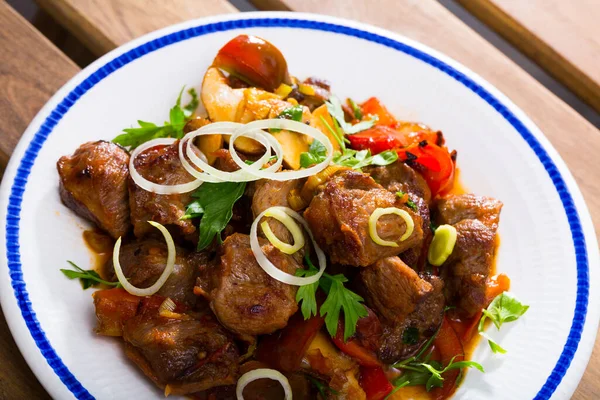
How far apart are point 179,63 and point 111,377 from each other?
2.04 m

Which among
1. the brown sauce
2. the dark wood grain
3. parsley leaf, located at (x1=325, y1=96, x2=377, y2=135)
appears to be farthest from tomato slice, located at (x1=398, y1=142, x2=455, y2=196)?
the dark wood grain

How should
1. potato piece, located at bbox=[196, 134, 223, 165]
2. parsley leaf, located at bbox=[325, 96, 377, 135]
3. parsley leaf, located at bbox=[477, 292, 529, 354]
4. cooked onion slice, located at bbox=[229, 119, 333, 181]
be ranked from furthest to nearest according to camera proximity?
parsley leaf, located at bbox=[325, 96, 377, 135]
potato piece, located at bbox=[196, 134, 223, 165]
parsley leaf, located at bbox=[477, 292, 529, 354]
cooked onion slice, located at bbox=[229, 119, 333, 181]

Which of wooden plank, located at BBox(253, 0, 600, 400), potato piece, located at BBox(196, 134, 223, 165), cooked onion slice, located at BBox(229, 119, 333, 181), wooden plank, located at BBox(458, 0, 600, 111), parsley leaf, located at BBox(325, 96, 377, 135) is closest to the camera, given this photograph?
cooked onion slice, located at BBox(229, 119, 333, 181)

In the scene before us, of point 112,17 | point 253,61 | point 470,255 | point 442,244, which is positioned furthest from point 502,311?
point 112,17

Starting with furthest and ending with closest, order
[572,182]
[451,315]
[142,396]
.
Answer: [572,182], [451,315], [142,396]

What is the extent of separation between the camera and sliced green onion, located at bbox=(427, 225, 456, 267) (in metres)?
3.32

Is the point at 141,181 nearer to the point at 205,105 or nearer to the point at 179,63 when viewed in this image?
the point at 205,105

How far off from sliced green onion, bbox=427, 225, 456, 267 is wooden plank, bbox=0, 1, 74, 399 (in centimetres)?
265

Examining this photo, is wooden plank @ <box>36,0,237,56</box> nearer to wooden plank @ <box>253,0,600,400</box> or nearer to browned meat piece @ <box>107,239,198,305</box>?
wooden plank @ <box>253,0,600,400</box>

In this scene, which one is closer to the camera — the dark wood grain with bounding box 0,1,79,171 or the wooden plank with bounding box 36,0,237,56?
the dark wood grain with bounding box 0,1,79,171

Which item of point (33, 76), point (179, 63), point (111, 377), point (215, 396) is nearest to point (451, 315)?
point (215, 396)

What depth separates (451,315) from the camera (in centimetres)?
347

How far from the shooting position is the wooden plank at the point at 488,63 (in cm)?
431

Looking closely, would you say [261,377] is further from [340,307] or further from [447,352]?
[447,352]
